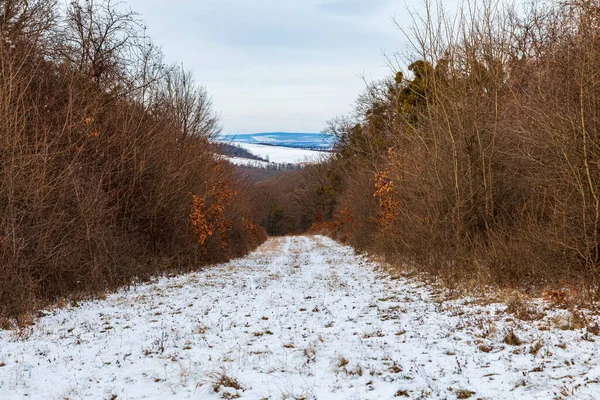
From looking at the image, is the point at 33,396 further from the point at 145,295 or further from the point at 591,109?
the point at 591,109

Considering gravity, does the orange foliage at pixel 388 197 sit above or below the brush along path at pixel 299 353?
above

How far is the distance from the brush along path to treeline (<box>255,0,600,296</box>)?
1802mm

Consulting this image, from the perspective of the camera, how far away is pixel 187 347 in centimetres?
693

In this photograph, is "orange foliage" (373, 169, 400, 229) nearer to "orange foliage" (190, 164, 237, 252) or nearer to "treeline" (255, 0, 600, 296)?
"treeline" (255, 0, 600, 296)

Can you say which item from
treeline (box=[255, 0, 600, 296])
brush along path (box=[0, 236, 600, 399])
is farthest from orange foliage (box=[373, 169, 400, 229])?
brush along path (box=[0, 236, 600, 399])

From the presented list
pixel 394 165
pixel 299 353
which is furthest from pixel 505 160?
pixel 299 353

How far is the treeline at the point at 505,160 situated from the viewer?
7859 millimetres

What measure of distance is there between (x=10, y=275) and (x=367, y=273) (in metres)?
11.4

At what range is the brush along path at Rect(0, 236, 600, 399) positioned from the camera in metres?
5.04

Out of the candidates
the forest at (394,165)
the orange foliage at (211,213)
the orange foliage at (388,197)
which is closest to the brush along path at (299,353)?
the forest at (394,165)

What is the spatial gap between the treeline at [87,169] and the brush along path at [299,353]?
6.09 ft

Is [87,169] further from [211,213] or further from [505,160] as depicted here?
[505,160]

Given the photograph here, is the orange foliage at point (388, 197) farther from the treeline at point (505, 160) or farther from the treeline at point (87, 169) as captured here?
the treeline at point (87, 169)

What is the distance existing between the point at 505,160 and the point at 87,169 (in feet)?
39.6
